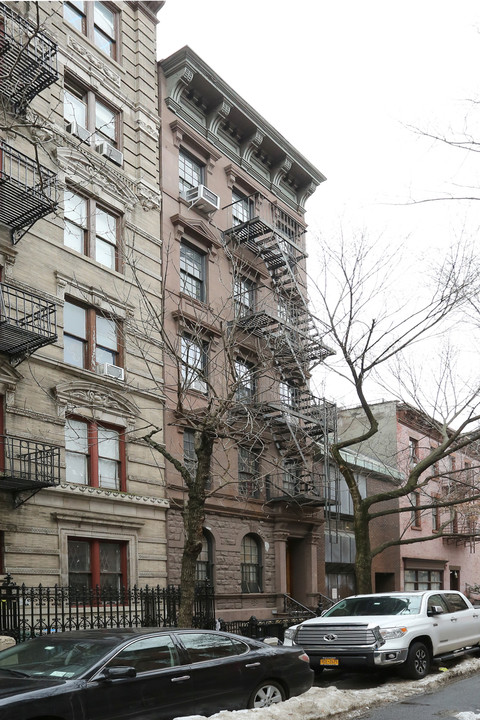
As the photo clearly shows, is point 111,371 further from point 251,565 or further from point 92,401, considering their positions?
point 251,565

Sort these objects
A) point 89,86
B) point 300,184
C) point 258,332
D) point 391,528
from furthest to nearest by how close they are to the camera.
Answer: point 391,528
point 300,184
point 258,332
point 89,86

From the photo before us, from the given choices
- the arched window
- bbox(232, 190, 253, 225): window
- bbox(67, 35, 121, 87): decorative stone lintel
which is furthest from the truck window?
bbox(67, 35, 121, 87): decorative stone lintel

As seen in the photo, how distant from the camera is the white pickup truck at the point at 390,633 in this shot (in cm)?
1259

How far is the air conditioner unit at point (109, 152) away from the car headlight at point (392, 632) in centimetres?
1358

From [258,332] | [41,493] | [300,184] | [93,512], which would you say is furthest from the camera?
[300,184]

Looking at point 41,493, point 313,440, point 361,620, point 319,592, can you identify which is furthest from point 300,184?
point 361,620

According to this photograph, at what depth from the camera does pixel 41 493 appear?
54.1 ft

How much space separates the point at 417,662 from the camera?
13.0m

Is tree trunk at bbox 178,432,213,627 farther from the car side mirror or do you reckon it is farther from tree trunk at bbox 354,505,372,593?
tree trunk at bbox 354,505,372,593

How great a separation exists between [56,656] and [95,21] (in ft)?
59.3

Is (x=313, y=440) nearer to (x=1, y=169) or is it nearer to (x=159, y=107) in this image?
(x=159, y=107)

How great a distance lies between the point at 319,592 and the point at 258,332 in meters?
9.54

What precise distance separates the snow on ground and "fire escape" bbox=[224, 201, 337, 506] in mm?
10708

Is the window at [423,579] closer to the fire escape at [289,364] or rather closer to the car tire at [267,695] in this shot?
the fire escape at [289,364]
